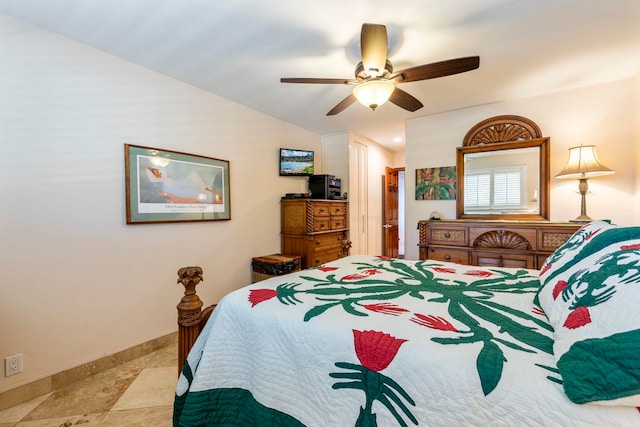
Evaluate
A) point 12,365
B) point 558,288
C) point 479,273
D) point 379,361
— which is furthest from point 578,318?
point 12,365

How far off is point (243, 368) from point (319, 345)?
1.24ft

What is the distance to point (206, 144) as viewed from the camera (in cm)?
289

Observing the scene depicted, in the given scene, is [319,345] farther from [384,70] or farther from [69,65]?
[69,65]

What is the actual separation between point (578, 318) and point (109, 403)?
2472 mm

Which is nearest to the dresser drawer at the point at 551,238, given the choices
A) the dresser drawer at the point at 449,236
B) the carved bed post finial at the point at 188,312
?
the dresser drawer at the point at 449,236

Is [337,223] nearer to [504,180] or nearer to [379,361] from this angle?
[504,180]

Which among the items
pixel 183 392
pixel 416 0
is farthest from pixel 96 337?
pixel 416 0

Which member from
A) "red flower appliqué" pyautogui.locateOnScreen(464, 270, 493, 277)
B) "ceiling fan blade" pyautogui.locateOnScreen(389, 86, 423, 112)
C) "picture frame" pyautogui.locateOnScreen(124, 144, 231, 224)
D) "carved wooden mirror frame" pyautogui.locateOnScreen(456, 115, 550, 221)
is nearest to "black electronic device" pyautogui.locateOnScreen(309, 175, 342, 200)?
"picture frame" pyautogui.locateOnScreen(124, 144, 231, 224)

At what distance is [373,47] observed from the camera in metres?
1.68

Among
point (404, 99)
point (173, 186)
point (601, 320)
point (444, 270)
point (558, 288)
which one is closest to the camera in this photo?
point (601, 320)

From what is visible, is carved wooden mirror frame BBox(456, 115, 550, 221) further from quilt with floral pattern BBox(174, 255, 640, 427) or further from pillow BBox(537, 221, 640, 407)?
pillow BBox(537, 221, 640, 407)

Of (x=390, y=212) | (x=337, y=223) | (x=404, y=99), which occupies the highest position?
(x=404, y=99)

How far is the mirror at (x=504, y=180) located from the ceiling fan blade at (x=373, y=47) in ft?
7.09

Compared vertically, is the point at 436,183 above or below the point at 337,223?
above
